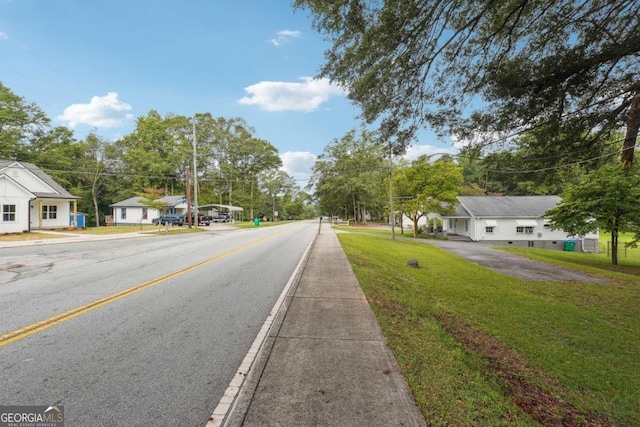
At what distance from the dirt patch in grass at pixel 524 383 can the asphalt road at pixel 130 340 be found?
3108 mm

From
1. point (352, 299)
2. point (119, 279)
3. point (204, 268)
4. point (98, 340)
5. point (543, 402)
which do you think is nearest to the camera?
point (543, 402)

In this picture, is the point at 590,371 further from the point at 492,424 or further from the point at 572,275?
the point at 572,275

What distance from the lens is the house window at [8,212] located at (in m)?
21.9

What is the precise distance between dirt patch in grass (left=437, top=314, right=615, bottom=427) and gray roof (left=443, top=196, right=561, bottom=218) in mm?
27741

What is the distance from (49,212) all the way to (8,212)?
4.77 metres

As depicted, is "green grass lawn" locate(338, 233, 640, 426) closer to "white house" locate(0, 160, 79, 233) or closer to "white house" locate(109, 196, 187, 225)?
"white house" locate(0, 160, 79, 233)

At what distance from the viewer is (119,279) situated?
7.71 meters

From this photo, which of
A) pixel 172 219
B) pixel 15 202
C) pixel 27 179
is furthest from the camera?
pixel 172 219

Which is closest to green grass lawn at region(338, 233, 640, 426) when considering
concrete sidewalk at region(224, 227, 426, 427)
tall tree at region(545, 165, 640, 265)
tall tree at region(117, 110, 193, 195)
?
concrete sidewalk at region(224, 227, 426, 427)

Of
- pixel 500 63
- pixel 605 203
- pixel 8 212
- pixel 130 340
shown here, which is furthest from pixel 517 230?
pixel 8 212

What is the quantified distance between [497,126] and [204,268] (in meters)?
8.98

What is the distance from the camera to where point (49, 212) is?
2678 centimetres

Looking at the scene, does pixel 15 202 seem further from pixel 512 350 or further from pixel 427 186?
pixel 427 186

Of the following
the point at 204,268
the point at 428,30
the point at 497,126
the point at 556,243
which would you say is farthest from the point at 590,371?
the point at 556,243
